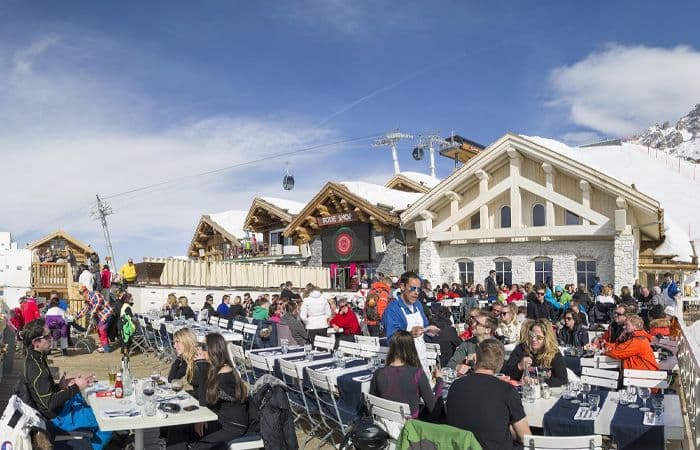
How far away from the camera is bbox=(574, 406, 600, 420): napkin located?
191 inches

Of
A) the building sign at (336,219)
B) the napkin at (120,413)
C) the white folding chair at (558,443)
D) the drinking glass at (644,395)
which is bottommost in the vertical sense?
the drinking glass at (644,395)

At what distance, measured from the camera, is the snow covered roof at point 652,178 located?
51.5m

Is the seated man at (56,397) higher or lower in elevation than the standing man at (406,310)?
lower

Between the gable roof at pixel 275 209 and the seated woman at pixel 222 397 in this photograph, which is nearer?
the seated woman at pixel 222 397

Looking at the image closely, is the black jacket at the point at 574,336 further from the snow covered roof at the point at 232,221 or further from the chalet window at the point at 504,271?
the snow covered roof at the point at 232,221

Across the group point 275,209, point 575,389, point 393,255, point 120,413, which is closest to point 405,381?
point 575,389

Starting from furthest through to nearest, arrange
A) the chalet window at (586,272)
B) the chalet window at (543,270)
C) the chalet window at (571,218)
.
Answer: the chalet window at (543,270) < the chalet window at (571,218) < the chalet window at (586,272)

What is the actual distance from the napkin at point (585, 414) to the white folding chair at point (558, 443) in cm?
116

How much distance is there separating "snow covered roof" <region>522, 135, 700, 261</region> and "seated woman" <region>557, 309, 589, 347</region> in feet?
101

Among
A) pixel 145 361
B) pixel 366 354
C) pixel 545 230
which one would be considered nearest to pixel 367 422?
pixel 366 354

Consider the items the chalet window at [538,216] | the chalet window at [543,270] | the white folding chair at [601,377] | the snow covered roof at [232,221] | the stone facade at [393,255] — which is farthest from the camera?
the snow covered roof at [232,221]

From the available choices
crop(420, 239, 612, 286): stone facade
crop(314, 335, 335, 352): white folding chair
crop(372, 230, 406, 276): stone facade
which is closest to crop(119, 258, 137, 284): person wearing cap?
crop(372, 230, 406, 276): stone facade

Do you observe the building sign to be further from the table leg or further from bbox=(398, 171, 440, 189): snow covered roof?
the table leg

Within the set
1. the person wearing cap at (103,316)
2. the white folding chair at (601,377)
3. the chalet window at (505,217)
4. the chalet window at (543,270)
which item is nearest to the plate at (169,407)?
the white folding chair at (601,377)
